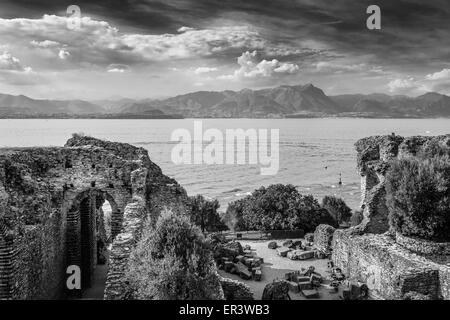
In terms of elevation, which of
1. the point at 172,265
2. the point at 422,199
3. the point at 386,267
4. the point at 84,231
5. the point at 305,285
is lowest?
the point at 305,285

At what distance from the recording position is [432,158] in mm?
24766

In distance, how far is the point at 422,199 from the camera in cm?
2314

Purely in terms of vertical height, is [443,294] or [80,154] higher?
[80,154]

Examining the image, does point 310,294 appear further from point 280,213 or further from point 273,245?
point 280,213

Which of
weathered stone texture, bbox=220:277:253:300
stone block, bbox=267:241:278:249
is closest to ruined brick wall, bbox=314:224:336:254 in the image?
stone block, bbox=267:241:278:249

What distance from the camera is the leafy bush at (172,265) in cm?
1266

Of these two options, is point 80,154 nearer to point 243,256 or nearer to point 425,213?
point 243,256

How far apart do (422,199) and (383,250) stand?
3881mm

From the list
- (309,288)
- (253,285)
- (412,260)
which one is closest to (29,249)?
(253,285)

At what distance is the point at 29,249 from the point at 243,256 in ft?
50.1

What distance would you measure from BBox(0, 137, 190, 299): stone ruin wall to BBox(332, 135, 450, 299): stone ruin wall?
1012 centimetres

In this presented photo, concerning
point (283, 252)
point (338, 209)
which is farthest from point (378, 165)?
point (338, 209)

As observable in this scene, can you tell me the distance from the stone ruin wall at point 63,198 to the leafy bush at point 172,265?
1.49 meters

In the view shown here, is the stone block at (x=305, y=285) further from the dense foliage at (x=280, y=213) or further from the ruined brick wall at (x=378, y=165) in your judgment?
the dense foliage at (x=280, y=213)
